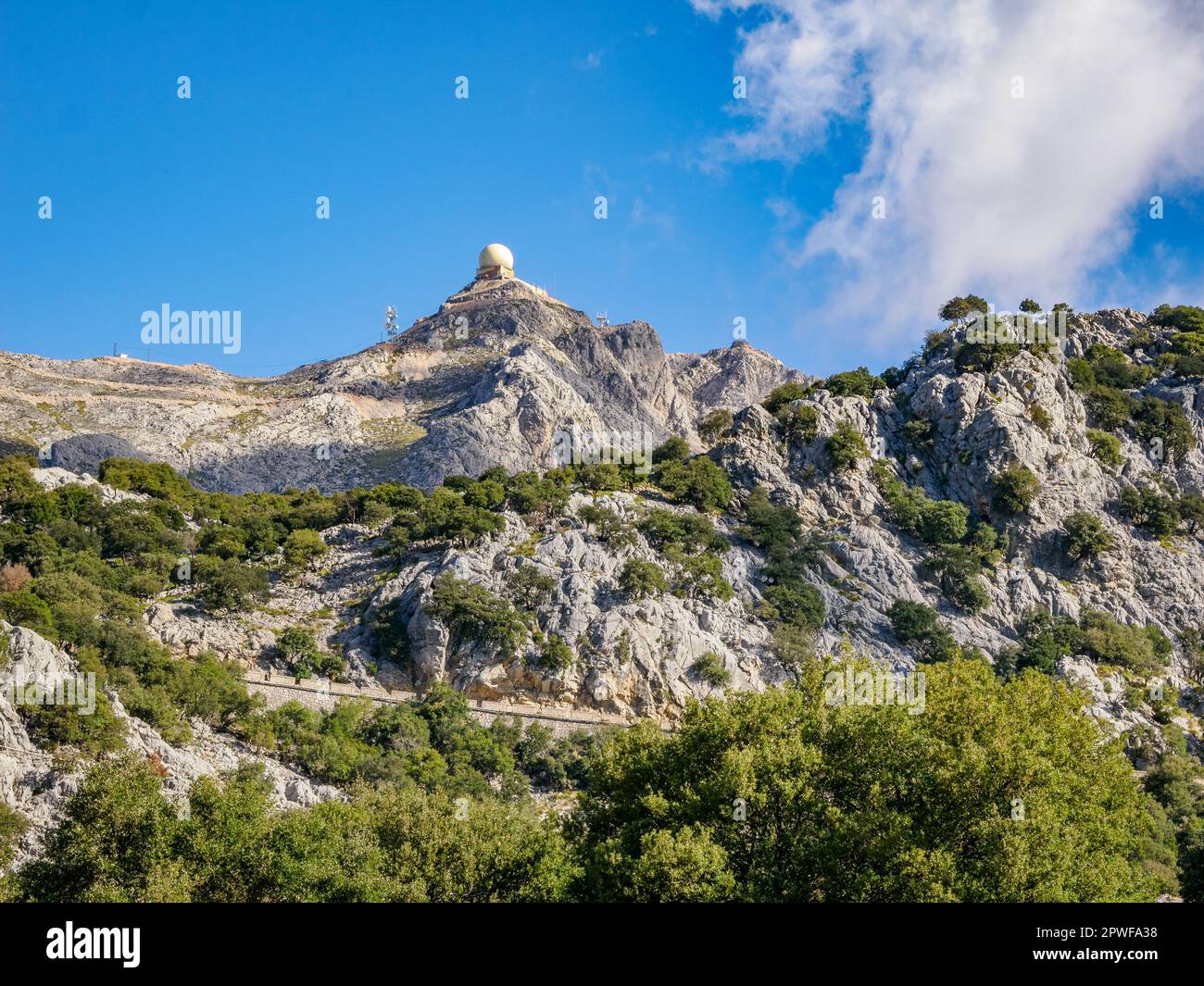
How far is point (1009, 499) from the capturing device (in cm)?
7812

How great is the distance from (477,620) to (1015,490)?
4113cm

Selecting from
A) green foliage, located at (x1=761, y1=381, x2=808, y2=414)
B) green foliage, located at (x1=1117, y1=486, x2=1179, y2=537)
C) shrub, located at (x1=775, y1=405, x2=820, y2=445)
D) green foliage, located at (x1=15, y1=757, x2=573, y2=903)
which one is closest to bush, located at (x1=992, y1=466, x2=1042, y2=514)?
green foliage, located at (x1=1117, y1=486, x2=1179, y2=537)

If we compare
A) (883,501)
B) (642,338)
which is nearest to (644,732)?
(883,501)

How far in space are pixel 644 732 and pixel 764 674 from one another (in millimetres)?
30677

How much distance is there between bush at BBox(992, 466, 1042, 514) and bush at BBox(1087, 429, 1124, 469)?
744cm

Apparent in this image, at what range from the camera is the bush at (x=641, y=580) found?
64.7 metres

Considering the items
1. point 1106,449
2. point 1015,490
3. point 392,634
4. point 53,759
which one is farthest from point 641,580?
point 1106,449

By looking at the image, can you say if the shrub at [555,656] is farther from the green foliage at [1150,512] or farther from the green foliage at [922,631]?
the green foliage at [1150,512]

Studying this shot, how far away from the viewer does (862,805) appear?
28.1 metres

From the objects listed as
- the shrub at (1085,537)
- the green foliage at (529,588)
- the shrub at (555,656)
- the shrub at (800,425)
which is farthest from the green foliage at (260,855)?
the shrub at (800,425)

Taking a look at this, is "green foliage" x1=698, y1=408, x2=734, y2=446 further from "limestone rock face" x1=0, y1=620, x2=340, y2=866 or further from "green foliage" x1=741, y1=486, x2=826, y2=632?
"limestone rock face" x1=0, y1=620, x2=340, y2=866

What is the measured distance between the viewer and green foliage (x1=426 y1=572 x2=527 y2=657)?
60062mm

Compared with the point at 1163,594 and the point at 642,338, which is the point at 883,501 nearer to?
the point at 1163,594

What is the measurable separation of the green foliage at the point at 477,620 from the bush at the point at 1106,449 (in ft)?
160
